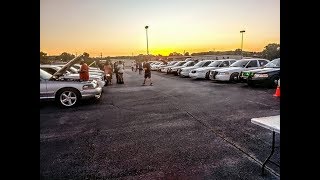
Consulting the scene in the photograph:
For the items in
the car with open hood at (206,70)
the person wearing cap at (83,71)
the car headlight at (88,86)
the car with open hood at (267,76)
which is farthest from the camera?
the car with open hood at (206,70)

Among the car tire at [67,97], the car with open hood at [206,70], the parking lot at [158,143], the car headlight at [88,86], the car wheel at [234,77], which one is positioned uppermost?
the car with open hood at [206,70]

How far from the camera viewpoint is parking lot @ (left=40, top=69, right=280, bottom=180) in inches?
166

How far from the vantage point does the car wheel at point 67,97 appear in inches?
414

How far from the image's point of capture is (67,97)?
417 inches

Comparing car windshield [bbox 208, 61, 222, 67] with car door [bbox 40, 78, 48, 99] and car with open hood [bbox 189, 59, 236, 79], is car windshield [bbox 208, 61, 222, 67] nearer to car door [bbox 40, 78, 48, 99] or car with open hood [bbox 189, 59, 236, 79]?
car with open hood [bbox 189, 59, 236, 79]

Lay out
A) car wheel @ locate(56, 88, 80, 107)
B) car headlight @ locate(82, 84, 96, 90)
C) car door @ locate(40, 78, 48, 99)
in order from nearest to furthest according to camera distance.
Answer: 1. car door @ locate(40, 78, 48, 99)
2. car wheel @ locate(56, 88, 80, 107)
3. car headlight @ locate(82, 84, 96, 90)

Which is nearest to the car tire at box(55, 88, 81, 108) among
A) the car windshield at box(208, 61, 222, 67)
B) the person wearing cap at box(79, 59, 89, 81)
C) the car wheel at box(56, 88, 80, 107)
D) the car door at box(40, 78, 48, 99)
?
the car wheel at box(56, 88, 80, 107)

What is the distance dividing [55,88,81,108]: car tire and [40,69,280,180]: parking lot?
0.95 m

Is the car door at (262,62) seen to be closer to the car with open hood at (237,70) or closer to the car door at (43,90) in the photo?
the car with open hood at (237,70)

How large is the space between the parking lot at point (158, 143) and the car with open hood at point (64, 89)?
97cm

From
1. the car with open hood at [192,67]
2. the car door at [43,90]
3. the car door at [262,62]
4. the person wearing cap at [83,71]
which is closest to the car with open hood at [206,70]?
the car with open hood at [192,67]

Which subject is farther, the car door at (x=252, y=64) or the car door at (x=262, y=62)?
the car door at (x=252, y=64)

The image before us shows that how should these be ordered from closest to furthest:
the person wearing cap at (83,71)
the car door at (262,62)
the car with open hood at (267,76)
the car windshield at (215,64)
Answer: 1. the person wearing cap at (83,71)
2. the car with open hood at (267,76)
3. the car door at (262,62)
4. the car windshield at (215,64)

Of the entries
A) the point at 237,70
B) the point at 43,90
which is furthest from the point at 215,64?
the point at 43,90
